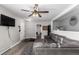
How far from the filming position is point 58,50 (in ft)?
6.79

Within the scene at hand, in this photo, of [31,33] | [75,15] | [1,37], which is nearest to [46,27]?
[31,33]

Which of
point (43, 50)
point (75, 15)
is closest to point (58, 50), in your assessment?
point (43, 50)

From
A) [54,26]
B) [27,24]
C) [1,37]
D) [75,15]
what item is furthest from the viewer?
[27,24]

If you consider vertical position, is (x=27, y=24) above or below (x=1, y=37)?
above

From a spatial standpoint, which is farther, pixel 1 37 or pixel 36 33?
pixel 36 33
